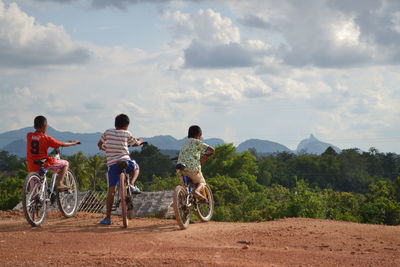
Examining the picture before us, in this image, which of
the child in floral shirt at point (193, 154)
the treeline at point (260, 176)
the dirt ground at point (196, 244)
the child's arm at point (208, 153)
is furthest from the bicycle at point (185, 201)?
the treeline at point (260, 176)

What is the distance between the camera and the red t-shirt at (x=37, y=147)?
9180mm

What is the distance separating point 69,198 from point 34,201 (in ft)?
4.53

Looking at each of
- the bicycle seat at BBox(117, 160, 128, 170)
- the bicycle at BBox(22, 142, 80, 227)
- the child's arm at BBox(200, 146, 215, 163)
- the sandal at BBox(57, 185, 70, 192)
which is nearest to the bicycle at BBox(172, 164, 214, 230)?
the child's arm at BBox(200, 146, 215, 163)

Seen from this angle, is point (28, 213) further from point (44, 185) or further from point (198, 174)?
point (198, 174)

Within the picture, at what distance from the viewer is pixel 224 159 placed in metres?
82.6

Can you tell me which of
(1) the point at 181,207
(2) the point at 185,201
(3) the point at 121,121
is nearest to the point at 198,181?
(2) the point at 185,201

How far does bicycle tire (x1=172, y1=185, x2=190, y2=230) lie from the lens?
862 centimetres

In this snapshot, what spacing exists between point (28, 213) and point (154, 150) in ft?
302

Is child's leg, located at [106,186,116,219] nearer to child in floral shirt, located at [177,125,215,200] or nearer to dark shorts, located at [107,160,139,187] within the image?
dark shorts, located at [107,160,139,187]

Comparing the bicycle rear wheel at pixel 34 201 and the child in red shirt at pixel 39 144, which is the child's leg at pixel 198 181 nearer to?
the child in red shirt at pixel 39 144

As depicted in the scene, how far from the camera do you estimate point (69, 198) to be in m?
10.3

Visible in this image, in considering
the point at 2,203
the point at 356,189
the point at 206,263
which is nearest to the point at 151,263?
the point at 206,263

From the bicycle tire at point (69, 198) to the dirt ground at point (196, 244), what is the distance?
29 cm

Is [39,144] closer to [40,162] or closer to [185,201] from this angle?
[40,162]
